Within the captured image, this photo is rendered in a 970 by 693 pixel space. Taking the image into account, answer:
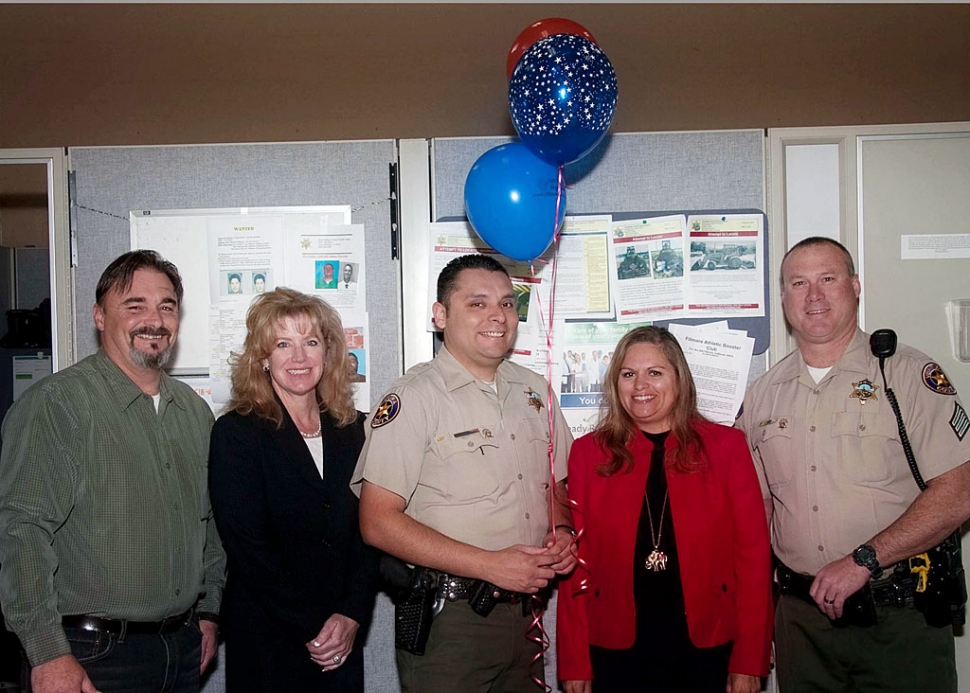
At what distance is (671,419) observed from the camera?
2.13 meters

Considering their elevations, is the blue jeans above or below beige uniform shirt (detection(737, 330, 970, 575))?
below

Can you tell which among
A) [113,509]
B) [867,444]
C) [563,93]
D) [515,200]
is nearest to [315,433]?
[113,509]

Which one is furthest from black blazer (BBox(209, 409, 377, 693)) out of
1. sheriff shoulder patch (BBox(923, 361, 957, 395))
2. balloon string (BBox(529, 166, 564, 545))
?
sheriff shoulder patch (BBox(923, 361, 957, 395))

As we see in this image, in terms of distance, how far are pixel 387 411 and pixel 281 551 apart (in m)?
0.47

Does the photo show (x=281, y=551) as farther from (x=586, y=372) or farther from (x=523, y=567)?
(x=586, y=372)

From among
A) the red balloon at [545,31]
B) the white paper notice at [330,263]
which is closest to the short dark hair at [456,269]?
the white paper notice at [330,263]

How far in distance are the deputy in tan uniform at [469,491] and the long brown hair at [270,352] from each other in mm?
206

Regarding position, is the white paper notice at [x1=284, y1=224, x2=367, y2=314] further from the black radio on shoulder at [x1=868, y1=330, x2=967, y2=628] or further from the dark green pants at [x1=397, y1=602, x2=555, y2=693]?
the black radio on shoulder at [x1=868, y1=330, x2=967, y2=628]

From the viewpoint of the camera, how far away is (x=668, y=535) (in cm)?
200

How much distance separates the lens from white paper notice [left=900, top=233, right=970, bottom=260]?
256cm

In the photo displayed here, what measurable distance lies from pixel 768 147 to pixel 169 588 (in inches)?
91.6

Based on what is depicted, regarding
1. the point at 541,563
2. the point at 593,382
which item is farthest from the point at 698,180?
the point at 541,563

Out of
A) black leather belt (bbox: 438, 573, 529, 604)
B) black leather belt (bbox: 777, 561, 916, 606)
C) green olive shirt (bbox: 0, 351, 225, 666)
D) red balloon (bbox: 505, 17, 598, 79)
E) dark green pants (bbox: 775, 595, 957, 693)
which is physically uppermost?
red balloon (bbox: 505, 17, 598, 79)

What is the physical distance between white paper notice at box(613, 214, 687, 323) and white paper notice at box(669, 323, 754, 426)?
0.10m
